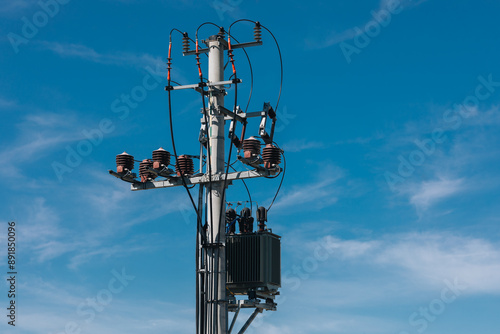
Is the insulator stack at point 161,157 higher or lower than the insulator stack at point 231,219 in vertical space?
higher

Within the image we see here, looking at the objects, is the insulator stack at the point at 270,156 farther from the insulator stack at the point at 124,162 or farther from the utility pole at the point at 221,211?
the insulator stack at the point at 124,162

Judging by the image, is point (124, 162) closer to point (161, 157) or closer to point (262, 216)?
A: point (161, 157)

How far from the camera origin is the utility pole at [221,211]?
3678 cm

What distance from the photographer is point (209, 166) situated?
37.4 meters

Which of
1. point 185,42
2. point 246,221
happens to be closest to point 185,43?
point 185,42

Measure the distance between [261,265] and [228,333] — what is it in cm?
272

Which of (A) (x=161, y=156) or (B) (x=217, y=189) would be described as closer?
(B) (x=217, y=189)

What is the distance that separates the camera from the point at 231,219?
1524 inches

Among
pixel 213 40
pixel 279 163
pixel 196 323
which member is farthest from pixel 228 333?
pixel 213 40

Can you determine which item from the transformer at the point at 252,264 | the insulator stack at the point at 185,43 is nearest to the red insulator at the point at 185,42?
the insulator stack at the point at 185,43

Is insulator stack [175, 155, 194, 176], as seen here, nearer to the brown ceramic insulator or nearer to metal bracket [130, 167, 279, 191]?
metal bracket [130, 167, 279, 191]

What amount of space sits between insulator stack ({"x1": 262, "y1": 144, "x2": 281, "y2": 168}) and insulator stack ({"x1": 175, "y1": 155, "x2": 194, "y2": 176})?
2978 mm

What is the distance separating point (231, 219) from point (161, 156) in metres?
3.51

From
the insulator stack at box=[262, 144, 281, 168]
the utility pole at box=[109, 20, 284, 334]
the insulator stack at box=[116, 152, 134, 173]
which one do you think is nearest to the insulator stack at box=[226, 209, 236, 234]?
the utility pole at box=[109, 20, 284, 334]
